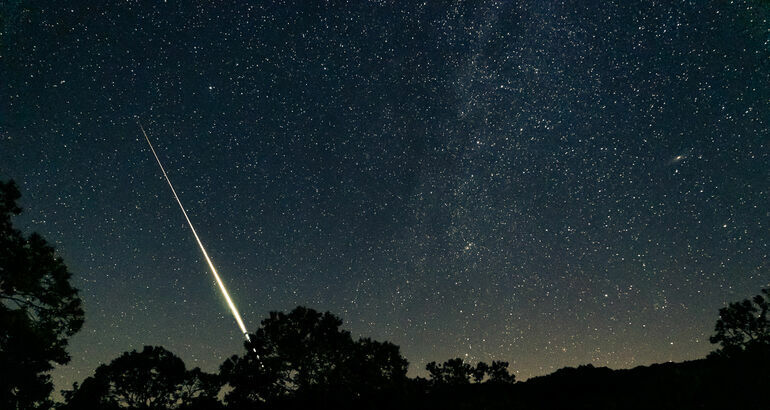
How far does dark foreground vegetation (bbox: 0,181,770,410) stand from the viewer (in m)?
9.05

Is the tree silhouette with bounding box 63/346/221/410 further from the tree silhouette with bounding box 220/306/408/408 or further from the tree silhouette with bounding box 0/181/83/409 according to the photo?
the tree silhouette with bounding box 0/181/83/409

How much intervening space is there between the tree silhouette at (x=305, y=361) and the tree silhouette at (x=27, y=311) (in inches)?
525

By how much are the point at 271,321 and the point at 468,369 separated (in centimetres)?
2301

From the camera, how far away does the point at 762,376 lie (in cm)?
873

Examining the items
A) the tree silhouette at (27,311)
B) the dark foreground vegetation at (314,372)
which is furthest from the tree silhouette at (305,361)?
the tree silhouette at (27,311)

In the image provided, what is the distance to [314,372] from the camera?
26.3 meters

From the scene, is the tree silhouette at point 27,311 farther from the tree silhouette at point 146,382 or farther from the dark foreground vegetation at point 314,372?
the tree silhouette at point 146,382

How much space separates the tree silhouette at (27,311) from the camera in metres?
13.4

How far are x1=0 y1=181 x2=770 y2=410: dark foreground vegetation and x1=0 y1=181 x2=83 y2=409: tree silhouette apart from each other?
4 centimetres

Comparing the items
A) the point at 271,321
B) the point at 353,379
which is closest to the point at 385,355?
the point at 353,379

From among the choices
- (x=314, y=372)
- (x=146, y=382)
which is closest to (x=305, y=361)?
(x=314, y=372)

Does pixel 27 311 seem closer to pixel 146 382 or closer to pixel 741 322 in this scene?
pixel 146 382

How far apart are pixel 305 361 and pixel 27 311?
16480 mm

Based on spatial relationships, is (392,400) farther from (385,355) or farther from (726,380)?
(385,355)
